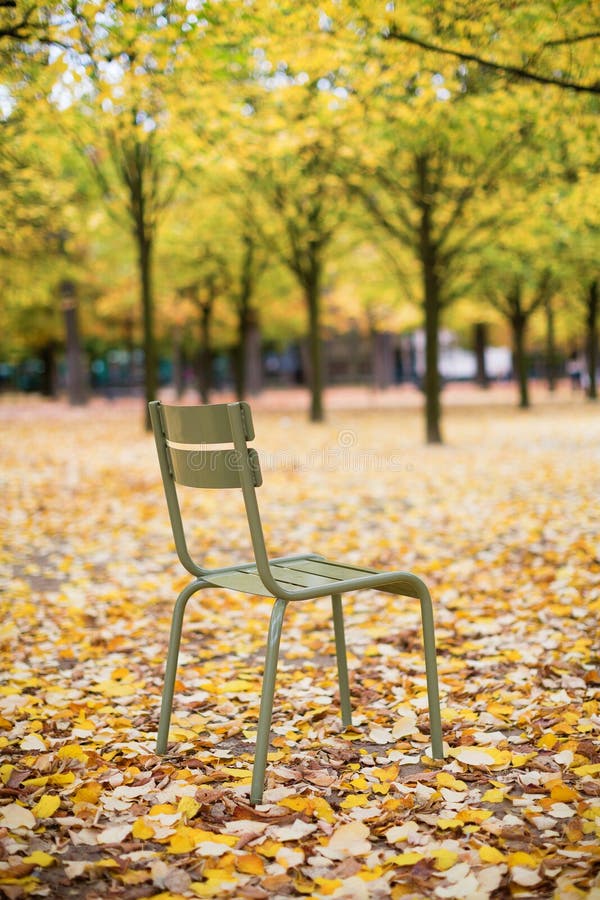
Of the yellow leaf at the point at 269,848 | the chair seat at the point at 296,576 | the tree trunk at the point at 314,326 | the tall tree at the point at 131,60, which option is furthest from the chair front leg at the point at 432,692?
the tree trunk at the point at 314,326

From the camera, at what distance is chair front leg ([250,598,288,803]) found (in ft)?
9.50

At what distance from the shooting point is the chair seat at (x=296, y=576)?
3.09 metres

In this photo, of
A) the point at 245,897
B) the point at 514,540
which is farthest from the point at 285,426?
the point at 245,897

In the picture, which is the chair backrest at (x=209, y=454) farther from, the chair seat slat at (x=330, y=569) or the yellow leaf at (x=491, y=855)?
the yellow leaf at (x=491, y=855)

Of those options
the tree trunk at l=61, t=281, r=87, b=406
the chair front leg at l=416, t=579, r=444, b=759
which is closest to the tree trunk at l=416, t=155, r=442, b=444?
the chair front leg at l=416, t=579, r=444, b=759

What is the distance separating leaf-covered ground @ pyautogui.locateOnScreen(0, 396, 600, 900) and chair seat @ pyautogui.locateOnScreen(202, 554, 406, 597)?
0.69 m

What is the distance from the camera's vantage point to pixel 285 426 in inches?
832

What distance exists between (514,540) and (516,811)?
475 cm

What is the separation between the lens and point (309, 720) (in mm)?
3764

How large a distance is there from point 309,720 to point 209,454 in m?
1.37

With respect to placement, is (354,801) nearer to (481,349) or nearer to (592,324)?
(592,324)

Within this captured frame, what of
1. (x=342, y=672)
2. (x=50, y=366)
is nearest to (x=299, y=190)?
(x=342, y=672)

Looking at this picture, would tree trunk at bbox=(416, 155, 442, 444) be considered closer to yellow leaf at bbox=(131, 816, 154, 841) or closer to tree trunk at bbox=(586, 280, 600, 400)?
tree trunk at bbox=(586, 280, 600, 400)

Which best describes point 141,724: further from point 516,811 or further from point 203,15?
point 203,15
